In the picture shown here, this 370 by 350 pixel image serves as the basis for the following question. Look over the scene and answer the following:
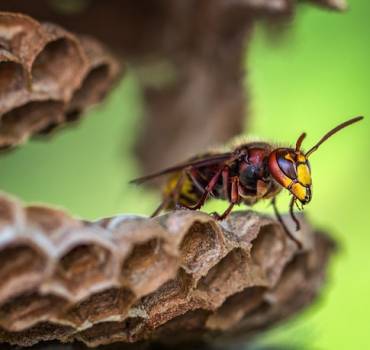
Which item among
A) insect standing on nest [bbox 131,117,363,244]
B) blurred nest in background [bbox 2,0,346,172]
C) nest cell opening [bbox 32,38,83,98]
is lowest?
insect standing on nest [bbox 131,117,363,244]

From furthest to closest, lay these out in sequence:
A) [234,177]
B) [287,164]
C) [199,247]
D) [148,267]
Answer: [234,177], [287,164], [199,247], [148,267]

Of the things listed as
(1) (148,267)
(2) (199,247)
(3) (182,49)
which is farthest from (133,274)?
(3) (182,49)

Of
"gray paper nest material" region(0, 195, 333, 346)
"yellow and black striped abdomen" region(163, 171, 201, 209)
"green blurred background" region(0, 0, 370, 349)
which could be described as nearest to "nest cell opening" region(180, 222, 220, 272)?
"gray paper nest material" region(0, 195, 333, 346)

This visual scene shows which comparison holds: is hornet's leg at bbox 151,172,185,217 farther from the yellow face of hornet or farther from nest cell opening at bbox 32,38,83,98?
nest cell opening at bbox 32,38,83,98

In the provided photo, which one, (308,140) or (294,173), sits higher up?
(308,140)

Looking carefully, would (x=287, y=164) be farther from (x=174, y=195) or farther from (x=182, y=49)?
(x=182, y=49)

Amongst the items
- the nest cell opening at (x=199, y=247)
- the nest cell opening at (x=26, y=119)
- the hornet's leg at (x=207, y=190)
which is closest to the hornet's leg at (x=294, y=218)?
the hornet's leg at (x=207, y=190)

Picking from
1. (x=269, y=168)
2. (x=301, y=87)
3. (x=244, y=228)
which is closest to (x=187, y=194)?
(x=269, y=168)

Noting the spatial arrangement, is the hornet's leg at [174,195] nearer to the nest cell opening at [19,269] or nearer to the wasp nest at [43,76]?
the wasp nest at [43,76]
